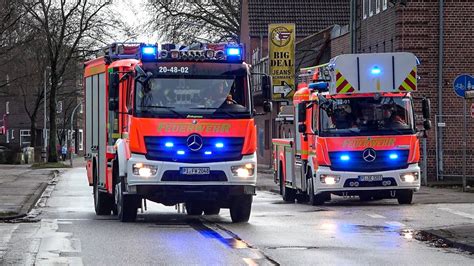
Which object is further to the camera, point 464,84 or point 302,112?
point 464,84

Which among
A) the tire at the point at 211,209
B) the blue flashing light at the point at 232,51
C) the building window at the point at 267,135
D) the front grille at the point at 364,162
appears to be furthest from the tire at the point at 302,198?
the building window at the point at 267,135

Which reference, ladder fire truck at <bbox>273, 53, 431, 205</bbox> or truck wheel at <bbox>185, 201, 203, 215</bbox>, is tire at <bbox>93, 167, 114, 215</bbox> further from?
ladder fire truck at <bbox>273, 53, 431, 205</bbox>

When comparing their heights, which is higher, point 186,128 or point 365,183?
point 186,128

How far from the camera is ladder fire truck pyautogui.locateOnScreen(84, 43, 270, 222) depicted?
758 inches

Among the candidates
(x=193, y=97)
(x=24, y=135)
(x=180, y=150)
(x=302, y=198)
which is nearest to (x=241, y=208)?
(x=180, y=150)

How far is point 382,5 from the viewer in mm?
39781

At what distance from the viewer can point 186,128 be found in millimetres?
19281

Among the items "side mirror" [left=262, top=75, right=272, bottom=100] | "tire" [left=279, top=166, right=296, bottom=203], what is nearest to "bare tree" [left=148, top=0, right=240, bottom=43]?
"tire" [left=279, top=166, right=296, bottom=203]

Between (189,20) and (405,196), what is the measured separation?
157ft

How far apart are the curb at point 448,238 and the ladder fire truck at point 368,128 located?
21.0ft

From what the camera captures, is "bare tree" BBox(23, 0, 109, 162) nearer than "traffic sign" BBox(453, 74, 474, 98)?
No

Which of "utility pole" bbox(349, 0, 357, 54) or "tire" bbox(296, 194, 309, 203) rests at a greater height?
"utility pole" bbox(349, 0, 357, 54)

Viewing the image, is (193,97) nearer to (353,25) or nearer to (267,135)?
(353,25)

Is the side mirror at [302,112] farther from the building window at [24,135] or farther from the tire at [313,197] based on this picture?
the building window at [24,135]
